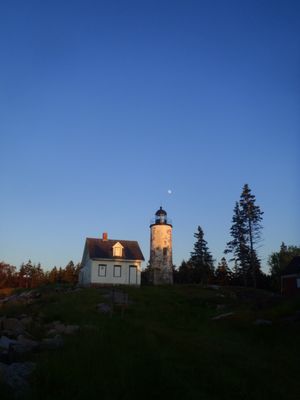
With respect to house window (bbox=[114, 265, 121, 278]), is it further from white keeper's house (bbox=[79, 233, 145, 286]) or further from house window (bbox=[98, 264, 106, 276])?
house window (bbox=[98, 264, 106, 276])

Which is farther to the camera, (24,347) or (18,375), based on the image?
(24,347)

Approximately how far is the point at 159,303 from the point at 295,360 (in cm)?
1861

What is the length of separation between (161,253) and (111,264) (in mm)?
7406

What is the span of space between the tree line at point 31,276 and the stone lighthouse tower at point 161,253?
20.5m

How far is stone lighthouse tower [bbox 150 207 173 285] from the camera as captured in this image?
48.7 m

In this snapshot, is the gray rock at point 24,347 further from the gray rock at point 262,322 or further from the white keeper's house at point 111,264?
the white keeper's house at point 111,264

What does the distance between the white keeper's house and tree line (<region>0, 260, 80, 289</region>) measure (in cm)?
2033

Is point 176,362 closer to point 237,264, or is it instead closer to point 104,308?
point 104,308

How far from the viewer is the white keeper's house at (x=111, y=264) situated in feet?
144

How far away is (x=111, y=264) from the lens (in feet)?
146

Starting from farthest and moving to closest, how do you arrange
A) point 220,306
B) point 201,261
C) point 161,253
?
point 201,261 < point 161,253 < point 220,306

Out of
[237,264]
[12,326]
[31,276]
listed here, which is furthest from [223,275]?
[12,326]

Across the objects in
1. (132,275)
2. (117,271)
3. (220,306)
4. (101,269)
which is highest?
(101,269)

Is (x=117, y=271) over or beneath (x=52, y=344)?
over
